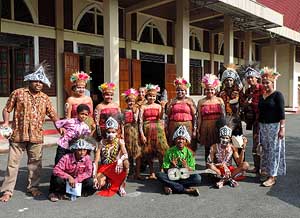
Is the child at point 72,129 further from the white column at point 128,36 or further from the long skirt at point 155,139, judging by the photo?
the white column at point 128,36

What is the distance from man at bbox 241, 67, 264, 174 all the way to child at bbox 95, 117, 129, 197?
2113 millimetres

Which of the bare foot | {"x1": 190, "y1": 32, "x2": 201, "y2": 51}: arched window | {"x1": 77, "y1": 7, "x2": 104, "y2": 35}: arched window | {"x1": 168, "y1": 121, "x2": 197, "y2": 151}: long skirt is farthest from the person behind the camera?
{"x1": 190, "y1": 32, "x2": 201, "y2": 51}: arched window

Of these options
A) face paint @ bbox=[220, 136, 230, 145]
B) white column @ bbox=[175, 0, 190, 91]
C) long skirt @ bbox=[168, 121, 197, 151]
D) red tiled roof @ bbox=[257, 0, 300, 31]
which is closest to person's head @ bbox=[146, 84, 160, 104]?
long skirt @ bbox=[168, 121, 197, 151]

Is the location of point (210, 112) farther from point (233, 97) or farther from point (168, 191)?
point (168, 191)

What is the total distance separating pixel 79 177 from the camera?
184 inches

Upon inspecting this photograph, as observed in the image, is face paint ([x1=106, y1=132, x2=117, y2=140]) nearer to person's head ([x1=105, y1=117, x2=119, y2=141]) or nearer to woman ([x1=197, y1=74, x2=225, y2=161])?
person's head ([x1=105, y1=117, x2=119, y2=141])

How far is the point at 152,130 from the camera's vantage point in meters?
5.64

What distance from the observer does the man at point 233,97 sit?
5750 millimetres

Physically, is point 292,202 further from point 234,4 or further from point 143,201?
point 234,4

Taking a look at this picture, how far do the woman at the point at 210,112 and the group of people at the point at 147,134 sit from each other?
0.02 m

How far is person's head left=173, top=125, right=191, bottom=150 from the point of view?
16.6 ft

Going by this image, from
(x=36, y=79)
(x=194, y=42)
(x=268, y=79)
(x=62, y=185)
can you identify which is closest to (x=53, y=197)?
(x=62, y=185)

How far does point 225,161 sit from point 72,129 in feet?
7.64

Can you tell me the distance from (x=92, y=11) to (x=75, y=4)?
891 millimetres
